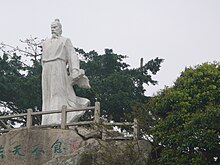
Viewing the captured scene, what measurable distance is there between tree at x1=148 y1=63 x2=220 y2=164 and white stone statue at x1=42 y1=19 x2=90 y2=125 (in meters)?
1.94

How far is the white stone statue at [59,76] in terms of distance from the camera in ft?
42.8

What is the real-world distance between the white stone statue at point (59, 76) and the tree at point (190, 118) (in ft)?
6.37

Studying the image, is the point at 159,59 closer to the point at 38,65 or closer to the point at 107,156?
the point at 38,65

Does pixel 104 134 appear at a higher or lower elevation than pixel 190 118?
lower

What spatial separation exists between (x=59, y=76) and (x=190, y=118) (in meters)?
3.54


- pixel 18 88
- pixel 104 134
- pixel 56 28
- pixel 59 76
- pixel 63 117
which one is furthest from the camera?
pixel 18 88

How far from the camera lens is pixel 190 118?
435 inches

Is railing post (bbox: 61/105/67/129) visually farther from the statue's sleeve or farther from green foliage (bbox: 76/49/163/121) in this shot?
green foliage (bbox: 76/49/163/121)

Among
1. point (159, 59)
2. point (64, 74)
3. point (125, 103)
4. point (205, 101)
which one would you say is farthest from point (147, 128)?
point (159, 59)

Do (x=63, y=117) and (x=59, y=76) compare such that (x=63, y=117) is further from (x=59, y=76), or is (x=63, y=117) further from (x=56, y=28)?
(x=56, y=28)

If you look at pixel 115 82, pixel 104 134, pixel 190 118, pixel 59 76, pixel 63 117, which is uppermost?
pixel 115 82

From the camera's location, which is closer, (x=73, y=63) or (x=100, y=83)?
(x=73, y=63)

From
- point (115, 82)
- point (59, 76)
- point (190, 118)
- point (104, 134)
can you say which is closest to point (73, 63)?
point (59, 76)

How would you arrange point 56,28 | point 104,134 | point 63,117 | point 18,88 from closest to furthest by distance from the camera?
1. point 104,134
2. point 63,117
3. point 56,28
4. point 18,88
